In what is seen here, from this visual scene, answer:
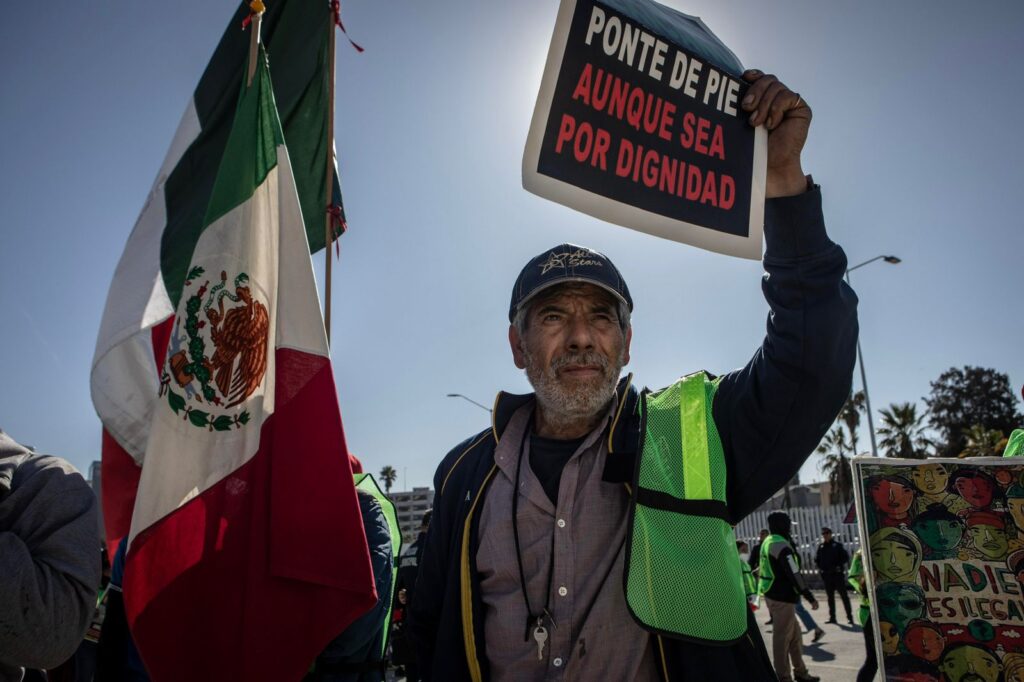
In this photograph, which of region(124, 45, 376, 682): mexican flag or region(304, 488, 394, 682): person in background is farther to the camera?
region(304, 488, 394, 682): person in background

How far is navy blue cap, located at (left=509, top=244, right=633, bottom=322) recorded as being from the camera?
2.18 meters

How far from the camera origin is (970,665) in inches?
96.3

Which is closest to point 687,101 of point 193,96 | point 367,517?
point 367,517

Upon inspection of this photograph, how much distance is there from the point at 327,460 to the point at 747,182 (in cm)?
201

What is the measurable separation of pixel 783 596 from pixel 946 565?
605cm

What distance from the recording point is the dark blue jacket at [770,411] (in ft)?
5.21

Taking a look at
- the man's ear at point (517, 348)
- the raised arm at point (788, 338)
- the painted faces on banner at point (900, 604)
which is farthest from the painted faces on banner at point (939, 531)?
the man's ear at point (517, 348)

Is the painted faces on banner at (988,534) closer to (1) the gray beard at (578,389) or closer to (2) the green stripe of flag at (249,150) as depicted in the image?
(1) the gray beard at (578,389)

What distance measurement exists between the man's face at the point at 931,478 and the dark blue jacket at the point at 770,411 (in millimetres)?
1384

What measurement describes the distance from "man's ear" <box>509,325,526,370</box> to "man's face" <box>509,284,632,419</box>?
6 cm

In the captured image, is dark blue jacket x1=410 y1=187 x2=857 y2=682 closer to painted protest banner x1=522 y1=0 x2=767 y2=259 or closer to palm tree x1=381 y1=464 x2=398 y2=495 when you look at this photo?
painted protest banner x1=522 y1=0 x2=767 y2=259

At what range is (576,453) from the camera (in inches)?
79.3

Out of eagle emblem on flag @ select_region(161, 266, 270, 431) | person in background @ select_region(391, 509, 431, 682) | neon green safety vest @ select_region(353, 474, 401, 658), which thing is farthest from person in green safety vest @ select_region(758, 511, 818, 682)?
eagle emblem on flag @ select_region(161, 266, 270, 431)

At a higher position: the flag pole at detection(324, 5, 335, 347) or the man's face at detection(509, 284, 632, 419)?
the flag pole at detection(324, 5, 335, 347)
